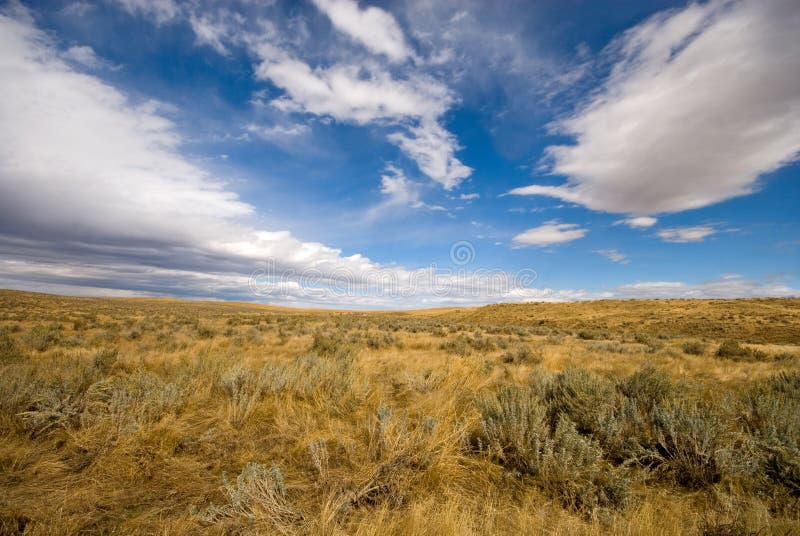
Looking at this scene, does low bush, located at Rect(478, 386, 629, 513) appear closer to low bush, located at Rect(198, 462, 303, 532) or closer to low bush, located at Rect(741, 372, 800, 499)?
low bush, located at Rect(741, 372, 800, 499)

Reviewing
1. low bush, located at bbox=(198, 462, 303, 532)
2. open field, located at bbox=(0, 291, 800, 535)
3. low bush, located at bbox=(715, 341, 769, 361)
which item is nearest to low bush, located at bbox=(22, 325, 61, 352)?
open field, located at bbox=(0, 291, 800, 535)

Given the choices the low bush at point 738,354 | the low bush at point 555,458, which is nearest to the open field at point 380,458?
the low bush at point 555,458

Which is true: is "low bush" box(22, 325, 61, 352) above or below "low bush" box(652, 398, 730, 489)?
below

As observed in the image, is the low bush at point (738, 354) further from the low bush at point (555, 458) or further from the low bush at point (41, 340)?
the low bush at point (41, 340)

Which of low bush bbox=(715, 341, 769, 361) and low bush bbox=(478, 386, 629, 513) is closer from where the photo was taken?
low bush bbox=(478, 386, 629, 513)

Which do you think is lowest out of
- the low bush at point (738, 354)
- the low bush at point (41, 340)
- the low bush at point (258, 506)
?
the low bush at point (41, 340)

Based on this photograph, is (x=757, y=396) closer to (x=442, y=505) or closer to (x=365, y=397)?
(x=442, y=505)

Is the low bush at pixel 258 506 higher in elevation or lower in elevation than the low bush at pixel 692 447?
lower

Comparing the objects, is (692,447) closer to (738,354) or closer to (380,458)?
(380,458)

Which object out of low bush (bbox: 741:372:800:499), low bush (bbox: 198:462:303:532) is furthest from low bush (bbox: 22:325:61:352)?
low bush (bbox: 741:372:800:499)

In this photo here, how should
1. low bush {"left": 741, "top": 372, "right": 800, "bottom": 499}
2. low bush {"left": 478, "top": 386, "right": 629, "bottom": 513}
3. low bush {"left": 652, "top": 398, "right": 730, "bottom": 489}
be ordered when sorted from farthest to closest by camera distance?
1. low bush {"left": 652, "top": 398, "right": 730, "bottom": 489}
2. low bush {"left": 741, "top": 372, "right": 800, "bottom": 499}
3. low bush {"left": 478, "top": 386, "right": 629, "bottom": 513}

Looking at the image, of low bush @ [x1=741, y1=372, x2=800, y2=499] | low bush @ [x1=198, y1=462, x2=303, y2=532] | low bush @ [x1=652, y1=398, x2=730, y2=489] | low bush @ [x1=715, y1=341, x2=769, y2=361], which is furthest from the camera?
low bush @ [x1=715, y1=341, x2=769, y2=361]

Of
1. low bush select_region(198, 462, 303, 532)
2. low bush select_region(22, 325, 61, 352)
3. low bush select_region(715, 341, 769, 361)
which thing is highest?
low bush select_region(715, 341, 769, 361)

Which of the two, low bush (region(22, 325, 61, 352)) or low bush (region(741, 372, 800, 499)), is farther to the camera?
low bush (region(22, 325, 61, 352))
